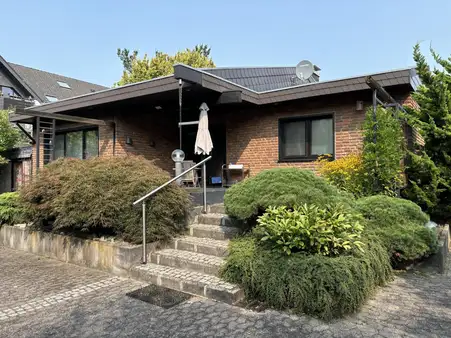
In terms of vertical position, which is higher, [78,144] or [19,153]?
[78,144]

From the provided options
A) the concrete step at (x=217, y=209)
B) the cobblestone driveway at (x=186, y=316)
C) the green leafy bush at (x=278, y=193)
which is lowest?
the cobblestone driveway at (x=186, y=316)

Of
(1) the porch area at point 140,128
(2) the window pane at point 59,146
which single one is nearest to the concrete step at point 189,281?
(1) the porch area at point 140,128

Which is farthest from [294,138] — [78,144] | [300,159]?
[78,144]

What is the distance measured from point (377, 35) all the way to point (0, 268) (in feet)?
38.6

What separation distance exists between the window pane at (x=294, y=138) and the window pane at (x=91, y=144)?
594cm

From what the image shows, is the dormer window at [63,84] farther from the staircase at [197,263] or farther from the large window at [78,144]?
the staircase at [197,263]

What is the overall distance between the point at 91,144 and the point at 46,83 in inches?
795

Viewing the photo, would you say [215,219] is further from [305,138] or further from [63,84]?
[63,84]

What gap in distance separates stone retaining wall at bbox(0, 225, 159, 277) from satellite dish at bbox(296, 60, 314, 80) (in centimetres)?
775

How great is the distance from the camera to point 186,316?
3395 mm

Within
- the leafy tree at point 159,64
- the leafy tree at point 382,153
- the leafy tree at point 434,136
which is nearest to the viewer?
the leafy tree at point 382,153

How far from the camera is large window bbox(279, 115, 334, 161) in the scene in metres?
8.23

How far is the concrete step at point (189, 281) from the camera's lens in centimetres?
374

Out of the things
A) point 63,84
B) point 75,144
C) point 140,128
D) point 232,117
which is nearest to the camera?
point 232,117
